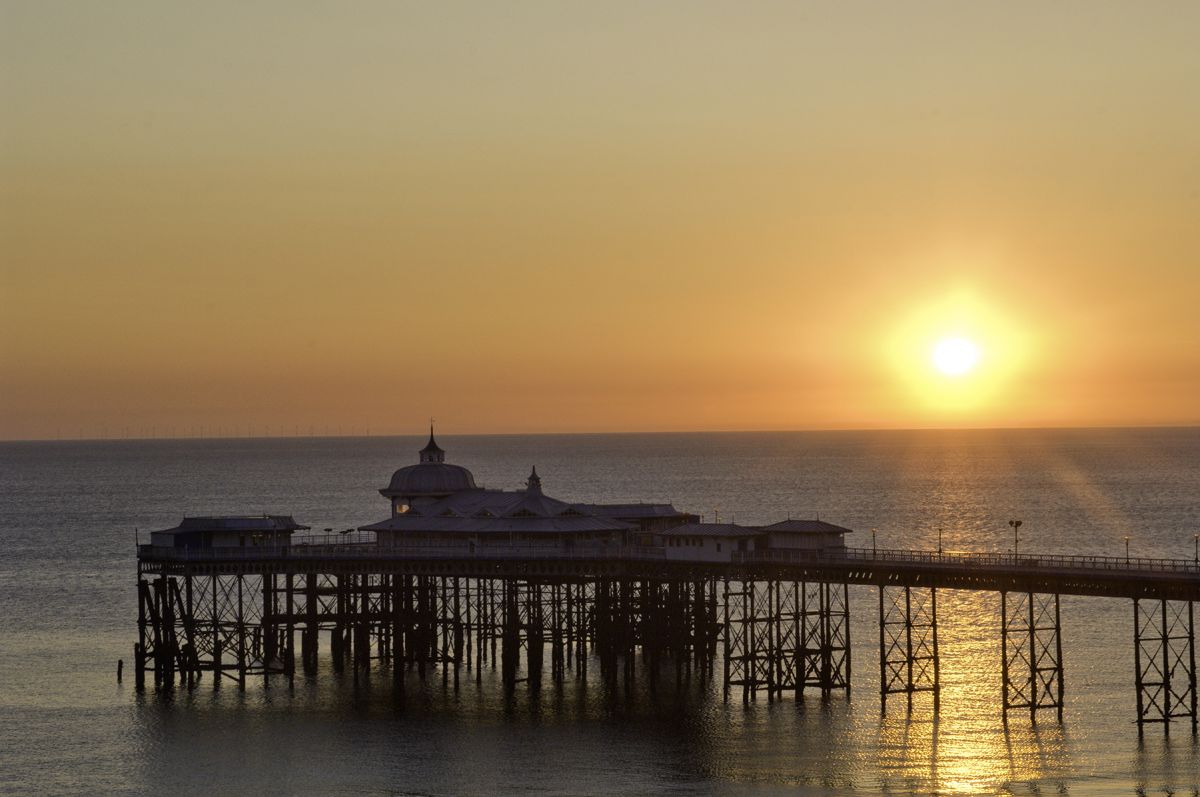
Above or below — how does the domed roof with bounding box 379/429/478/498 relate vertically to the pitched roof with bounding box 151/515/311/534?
above

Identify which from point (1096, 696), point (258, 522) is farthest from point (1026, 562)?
point (258, 522)

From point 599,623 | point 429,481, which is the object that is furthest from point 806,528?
point 429,481

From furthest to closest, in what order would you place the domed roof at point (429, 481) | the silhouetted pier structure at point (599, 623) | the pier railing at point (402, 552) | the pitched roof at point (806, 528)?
the domed roof at point (429, 481) → the pier railing at point (402, 552) → the pitched roof at point (806, 528) → the silhouetted pier structure at point (599, 623)

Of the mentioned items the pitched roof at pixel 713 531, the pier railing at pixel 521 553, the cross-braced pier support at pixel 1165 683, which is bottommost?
the cross-braced pier support at pixel 1165 683

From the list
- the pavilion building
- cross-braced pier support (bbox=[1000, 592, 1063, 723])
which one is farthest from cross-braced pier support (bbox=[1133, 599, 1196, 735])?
the pavilion building

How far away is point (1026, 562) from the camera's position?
3812 inches

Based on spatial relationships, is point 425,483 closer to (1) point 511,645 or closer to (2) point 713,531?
(1) point 511,645

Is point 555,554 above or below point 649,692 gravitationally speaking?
above

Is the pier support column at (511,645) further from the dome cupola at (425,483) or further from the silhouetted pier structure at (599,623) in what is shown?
the dome cupola at (425,483)

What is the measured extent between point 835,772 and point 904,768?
298 centimetres

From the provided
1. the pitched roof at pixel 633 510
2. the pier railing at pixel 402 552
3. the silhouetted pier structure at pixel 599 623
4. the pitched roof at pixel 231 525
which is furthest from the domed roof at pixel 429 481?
the pitched roof at pixel 231 525

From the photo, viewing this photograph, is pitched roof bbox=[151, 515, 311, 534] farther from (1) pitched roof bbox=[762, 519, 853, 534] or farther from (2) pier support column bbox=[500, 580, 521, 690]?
(1) pitched roof bbox=[762, 519, 853, 534]

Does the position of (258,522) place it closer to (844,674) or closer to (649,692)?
(649,692)

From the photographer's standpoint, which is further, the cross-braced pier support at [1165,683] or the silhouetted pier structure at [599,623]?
the silhouetted pier structure at [599,623]
